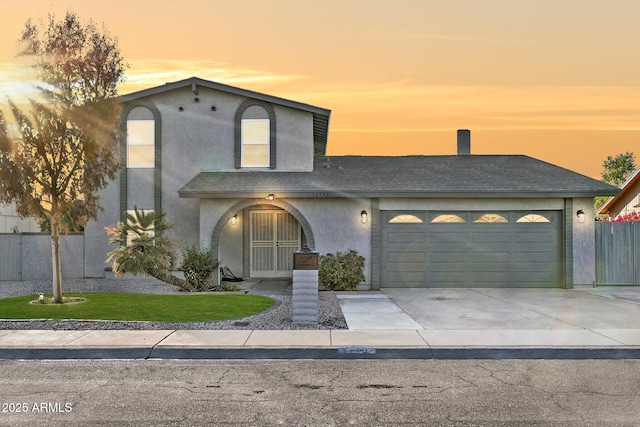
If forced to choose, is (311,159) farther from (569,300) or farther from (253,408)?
(253,408)

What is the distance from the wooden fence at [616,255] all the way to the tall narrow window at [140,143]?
15.9 m

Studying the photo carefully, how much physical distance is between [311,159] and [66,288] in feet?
30.8

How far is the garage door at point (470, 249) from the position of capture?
1830cm

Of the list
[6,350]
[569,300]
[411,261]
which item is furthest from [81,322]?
[569,300]

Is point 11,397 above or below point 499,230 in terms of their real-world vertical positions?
below

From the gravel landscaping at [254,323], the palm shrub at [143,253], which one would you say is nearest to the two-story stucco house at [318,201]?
the palm shrub at [143,253]

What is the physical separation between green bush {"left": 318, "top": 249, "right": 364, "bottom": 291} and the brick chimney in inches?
390

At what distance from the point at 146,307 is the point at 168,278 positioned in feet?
9.70

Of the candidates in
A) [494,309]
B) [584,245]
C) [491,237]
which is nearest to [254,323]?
[494,309]

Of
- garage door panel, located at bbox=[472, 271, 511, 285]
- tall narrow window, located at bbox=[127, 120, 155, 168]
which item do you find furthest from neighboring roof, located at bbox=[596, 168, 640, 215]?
tall narrow window, located at bbox=[127, 120, 155, 168]

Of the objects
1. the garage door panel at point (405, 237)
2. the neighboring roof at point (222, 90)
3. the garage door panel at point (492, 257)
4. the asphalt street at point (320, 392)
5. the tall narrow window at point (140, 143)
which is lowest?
the asphalt street at point (320, 392)

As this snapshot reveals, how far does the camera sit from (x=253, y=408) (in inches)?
249

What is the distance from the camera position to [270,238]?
2089 centimetres

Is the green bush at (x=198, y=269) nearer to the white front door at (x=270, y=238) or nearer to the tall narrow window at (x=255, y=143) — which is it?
the white front door at (x=270, y=238)
